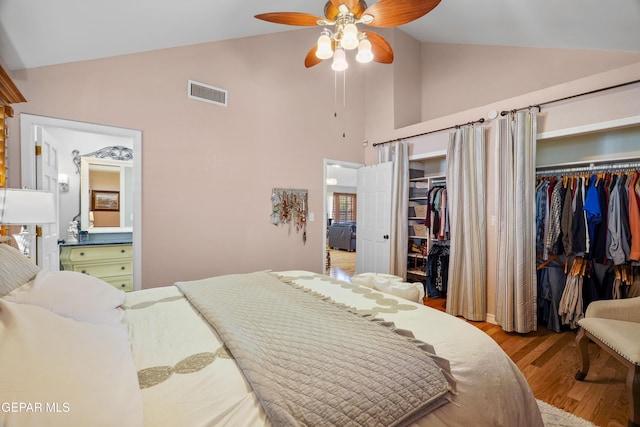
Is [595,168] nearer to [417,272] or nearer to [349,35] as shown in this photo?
[417,272]

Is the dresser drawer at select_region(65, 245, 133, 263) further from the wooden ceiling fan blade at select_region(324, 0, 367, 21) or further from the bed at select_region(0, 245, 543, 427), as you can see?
the wooden ceiling fan blade at select_region(324, 0, 367, 21)

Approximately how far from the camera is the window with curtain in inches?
430

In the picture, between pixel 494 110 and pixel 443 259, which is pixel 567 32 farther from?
pixel 443 259

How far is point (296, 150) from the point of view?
12.1 ft

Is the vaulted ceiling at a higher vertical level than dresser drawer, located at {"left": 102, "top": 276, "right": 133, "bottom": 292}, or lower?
higher

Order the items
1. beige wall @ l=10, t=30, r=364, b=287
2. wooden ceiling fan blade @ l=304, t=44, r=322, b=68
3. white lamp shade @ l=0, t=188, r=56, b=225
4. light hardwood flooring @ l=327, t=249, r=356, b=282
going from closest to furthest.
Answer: white lamp shade @ l=0, t=188, r=56, b=225, wooden ceiling fan blade @ l=304, t=44, r=322, b=68, beige wall @ l=10, t=30, r=364, b=287, light hardwood flooring @ l=327, t=249, r=356, b=282

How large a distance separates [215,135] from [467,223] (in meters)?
2.92

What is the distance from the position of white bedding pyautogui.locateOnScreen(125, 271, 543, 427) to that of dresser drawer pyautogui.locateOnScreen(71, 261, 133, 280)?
→ 2.33 meters

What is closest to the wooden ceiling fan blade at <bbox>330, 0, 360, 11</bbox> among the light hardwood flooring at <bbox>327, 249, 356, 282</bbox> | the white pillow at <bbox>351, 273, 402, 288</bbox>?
the white pillow at <bbox>351, 273, 402, 288</bbox>

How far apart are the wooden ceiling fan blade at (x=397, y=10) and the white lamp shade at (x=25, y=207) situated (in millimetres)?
2288

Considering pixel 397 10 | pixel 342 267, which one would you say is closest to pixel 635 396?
pixel 397 10

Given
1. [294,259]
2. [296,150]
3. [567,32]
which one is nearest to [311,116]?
[296,150]

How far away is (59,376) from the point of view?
2.12 ft

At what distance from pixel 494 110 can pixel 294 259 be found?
9.31 ft
